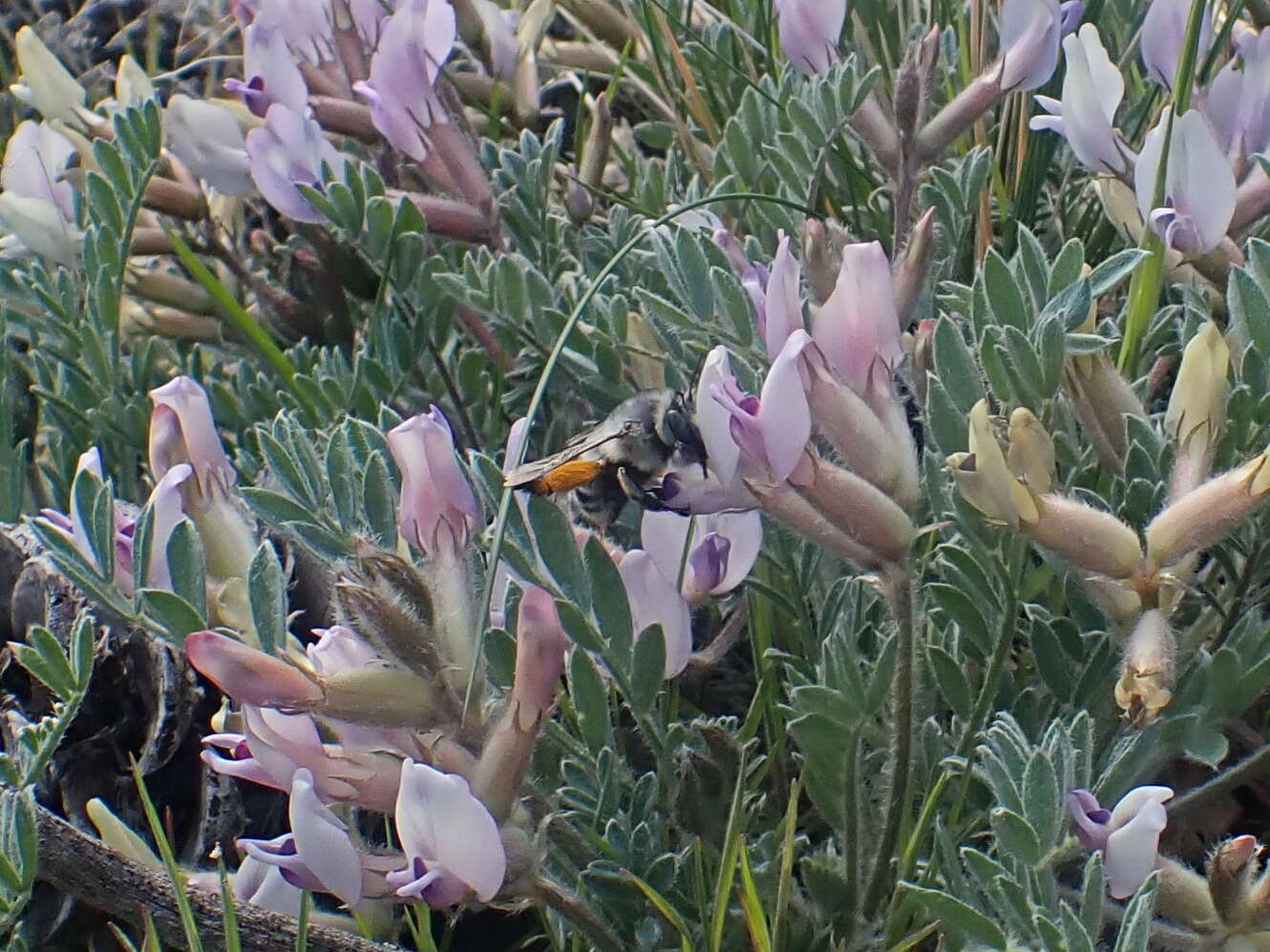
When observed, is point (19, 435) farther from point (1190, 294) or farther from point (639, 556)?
point (1190, 294)

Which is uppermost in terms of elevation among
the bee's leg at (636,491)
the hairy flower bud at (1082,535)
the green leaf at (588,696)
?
the bee's leg at (636,491)

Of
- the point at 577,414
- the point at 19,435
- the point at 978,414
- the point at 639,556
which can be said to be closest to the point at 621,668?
the point at 639,556

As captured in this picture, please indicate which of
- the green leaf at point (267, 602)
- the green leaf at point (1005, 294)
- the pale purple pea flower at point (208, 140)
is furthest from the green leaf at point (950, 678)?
the pale purple pea flower at point (208, 140)

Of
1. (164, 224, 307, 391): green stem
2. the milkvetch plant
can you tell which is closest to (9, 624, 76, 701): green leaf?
the milkvetch plant

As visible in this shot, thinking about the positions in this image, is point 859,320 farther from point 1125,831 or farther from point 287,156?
point 287,156

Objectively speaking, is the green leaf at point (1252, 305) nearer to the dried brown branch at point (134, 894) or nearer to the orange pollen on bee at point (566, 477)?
the orange pollen on bee at point (566, 477)

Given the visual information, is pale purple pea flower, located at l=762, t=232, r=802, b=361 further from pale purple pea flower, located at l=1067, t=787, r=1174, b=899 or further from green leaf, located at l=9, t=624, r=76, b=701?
green leaf, located at l=9, t=624, r=76, b=701
